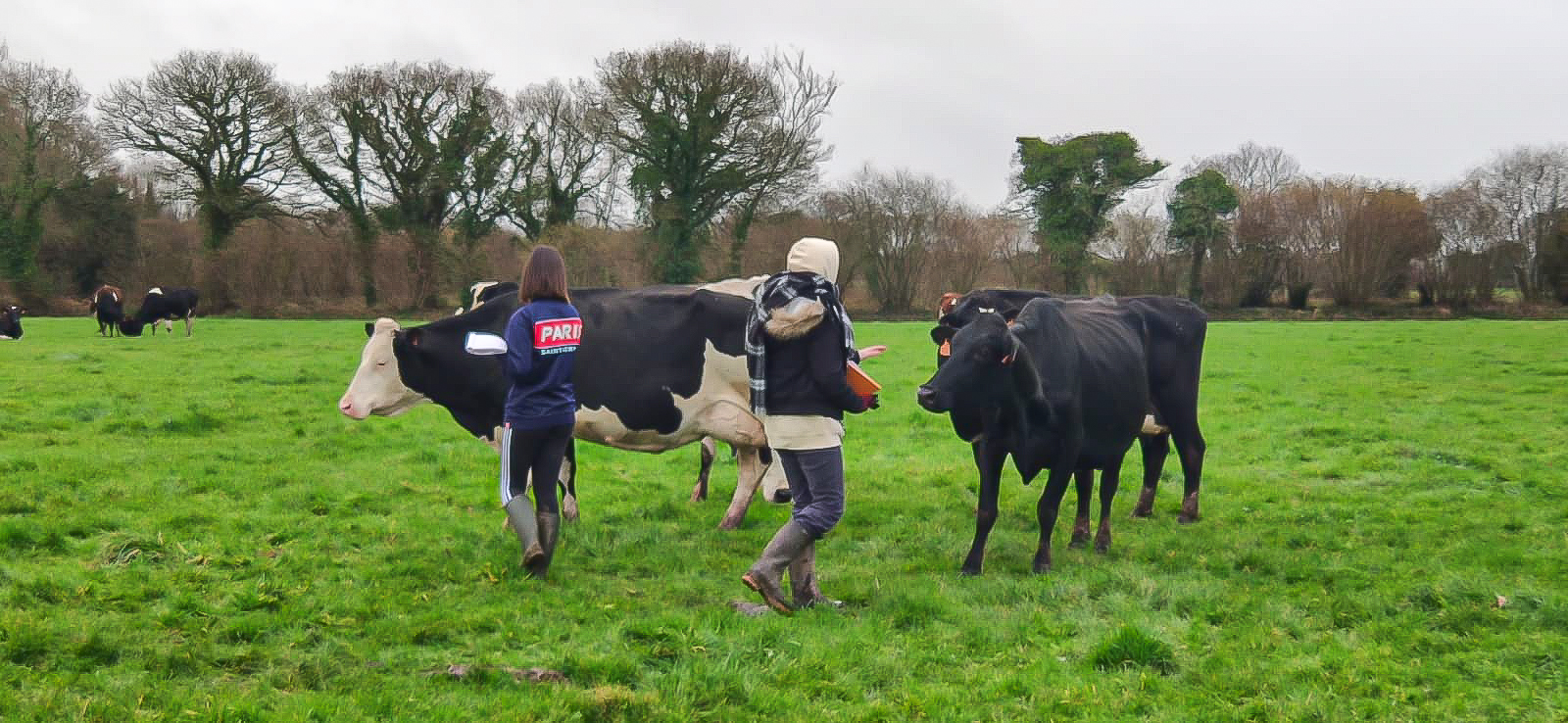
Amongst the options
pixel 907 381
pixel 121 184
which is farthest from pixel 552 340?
pixel 121 184

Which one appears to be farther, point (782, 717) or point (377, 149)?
point (377, 149)

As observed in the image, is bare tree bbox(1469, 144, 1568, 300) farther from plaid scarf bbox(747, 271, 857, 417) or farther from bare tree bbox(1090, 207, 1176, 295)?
plaid scarf bbox(747, 271, 857, 417)

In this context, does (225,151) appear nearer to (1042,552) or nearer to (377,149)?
(377,149)

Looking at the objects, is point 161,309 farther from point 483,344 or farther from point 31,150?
point 483,344

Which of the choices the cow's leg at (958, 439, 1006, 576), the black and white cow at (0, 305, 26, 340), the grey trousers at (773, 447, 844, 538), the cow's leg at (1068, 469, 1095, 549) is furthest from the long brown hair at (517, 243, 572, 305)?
the black and white cow at (0, 305, 26, 340)

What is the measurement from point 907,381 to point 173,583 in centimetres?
1448

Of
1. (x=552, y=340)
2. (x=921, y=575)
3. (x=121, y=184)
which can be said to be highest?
(x=121, y=184)

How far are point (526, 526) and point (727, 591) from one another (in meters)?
1.28

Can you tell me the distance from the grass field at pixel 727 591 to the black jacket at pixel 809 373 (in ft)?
3.85

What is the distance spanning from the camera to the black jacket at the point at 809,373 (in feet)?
18.2

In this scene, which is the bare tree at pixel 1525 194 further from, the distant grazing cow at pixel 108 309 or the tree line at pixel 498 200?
the distant grazing cow at pixel 108 309

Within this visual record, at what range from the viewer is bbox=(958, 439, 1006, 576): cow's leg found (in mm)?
6980

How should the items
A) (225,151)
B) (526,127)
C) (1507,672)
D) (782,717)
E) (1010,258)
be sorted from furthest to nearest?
(1010,258)
(526,127)
(225,151)
(1507,672)
(782,717)

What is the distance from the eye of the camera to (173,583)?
5980 millimetres
